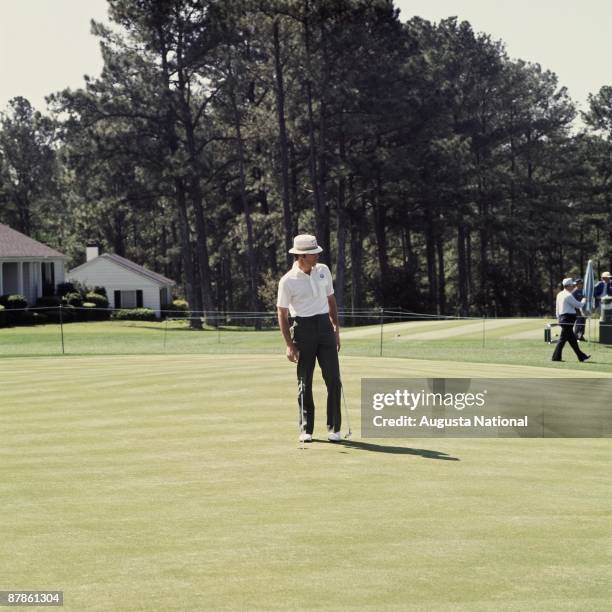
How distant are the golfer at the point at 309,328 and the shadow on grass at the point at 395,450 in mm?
168

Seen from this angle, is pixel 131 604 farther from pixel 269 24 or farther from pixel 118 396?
pixel 269 24

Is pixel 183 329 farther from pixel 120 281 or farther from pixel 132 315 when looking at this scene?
A: pixel 120 281

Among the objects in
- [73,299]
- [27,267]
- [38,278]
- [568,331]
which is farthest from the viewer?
[38,278]

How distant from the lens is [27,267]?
6838 cm

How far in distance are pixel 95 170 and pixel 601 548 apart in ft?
191

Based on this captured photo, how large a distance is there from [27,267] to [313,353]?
59512 millimetres

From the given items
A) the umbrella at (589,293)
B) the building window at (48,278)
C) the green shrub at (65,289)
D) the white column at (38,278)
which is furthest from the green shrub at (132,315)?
the umbrella at (589,293)

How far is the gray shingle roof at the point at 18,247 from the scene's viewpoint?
219 feet

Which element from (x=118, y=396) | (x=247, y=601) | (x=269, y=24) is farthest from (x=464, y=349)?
(x=269, y=24)

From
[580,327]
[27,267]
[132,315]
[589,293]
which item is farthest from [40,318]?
[580,327]

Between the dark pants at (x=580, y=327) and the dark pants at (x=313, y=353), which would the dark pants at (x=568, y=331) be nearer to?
the dark pants at (x=580, y=327)

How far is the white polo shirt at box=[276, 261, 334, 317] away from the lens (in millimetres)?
11250

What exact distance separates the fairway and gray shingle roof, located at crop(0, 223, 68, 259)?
55.2m

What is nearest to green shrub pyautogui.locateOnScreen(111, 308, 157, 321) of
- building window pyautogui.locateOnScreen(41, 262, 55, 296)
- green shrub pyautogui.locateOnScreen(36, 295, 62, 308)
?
green shrub pyautogui.locateOnScreen(36, 295, 62, 308)
